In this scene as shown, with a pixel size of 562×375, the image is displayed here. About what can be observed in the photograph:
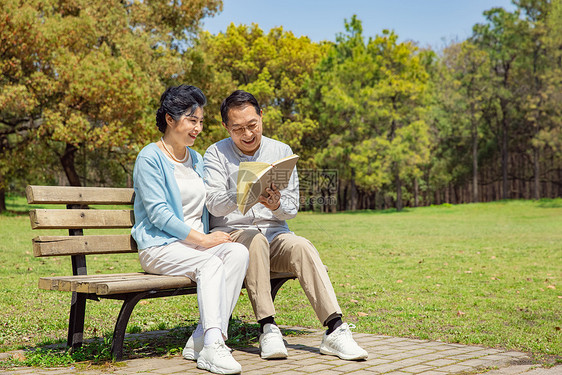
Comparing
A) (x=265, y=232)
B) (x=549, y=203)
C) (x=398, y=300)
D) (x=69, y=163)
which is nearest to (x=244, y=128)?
(x=265, y=232)

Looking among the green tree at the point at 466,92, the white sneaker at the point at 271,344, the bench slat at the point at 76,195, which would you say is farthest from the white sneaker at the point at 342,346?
the green tree at the point at 466,92

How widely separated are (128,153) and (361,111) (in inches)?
625

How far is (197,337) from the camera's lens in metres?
3.69

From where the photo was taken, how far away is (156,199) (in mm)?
3801

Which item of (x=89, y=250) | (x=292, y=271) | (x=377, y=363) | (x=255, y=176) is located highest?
(x=255, y=176)

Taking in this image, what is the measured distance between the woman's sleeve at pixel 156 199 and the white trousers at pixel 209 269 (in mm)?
121

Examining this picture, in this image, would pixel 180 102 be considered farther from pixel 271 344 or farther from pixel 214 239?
pixel 271 344

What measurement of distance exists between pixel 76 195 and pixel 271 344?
164 centimetres

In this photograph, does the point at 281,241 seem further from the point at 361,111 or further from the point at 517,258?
the point at 361,111

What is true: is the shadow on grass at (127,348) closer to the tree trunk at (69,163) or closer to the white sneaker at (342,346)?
the white sneaker at (342,346)

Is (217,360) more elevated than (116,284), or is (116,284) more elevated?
(116,284)

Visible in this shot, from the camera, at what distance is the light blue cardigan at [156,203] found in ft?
12.4

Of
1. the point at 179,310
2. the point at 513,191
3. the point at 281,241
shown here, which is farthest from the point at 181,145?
the point at 513,191

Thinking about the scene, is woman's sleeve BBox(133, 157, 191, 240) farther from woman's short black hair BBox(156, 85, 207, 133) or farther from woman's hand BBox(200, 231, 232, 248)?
woman's short black hair BBox(156, 85, 207, 133)
